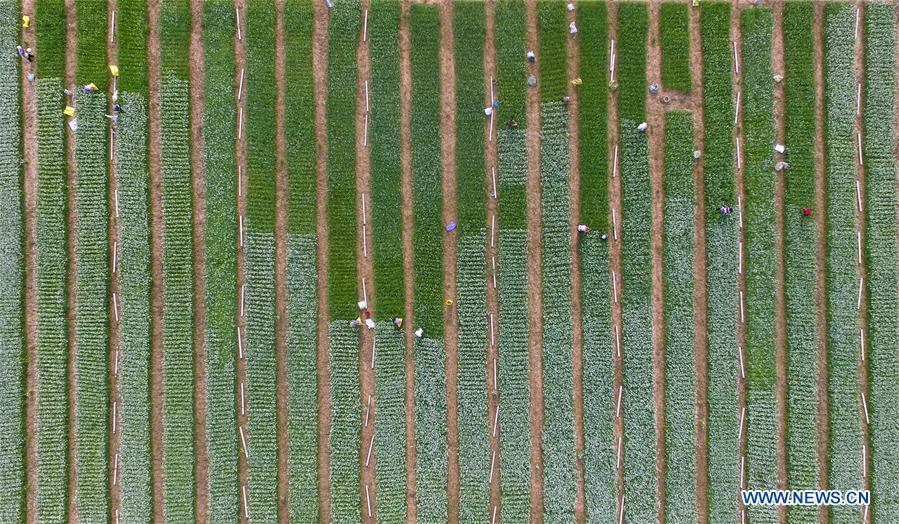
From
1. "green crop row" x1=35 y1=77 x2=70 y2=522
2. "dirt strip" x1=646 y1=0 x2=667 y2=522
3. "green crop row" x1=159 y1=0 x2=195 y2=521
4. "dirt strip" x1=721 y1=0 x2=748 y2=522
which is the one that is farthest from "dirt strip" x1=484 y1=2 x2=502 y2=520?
"green crop row" x1=35 y1=77 x2=70 y2=522

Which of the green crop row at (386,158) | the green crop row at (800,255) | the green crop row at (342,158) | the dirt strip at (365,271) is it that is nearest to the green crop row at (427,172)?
the green crop row at (386,158)

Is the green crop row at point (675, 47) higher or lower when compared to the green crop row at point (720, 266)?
higher

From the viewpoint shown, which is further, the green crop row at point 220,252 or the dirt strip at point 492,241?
the dirt strip at point 492,241

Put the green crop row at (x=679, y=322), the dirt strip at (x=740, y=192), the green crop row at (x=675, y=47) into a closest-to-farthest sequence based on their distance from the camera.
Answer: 1. the green crop row at (x=679, y=322)
2. the dirt strip at (x=740, y=192)
3. the green crop row at (x=675, y=47)

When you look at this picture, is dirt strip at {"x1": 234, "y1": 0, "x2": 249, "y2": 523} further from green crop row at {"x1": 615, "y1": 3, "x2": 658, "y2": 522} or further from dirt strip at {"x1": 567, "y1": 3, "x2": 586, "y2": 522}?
green crop row at {"x1": 615, "y1": 3, "x2": 658, "y2": 522}

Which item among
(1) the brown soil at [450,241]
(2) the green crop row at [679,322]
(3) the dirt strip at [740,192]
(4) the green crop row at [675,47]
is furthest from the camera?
(4) the green crop row at [675,47]

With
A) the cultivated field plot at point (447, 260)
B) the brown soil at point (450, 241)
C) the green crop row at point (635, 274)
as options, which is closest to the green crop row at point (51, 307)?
the cultivated field plot at point (447, 260)

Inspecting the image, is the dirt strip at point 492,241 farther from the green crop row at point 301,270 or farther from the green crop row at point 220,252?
the green crop row at point 220,252
